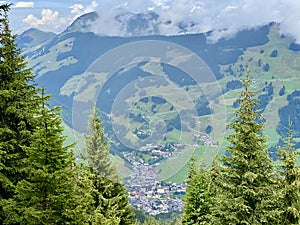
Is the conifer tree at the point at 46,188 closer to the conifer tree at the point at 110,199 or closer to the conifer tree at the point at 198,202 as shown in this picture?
the conifer tree at the point at 110,199

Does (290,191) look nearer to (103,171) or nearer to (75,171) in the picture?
(75,171)

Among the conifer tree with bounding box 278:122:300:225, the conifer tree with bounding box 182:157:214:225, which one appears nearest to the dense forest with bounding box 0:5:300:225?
the conifer tree with bounding box 278:122:300:225

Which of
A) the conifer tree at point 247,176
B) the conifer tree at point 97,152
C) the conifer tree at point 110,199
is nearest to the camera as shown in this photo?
the conifer tree at point 247,176

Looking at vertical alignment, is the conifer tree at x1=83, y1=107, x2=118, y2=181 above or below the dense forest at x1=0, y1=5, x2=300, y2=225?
above

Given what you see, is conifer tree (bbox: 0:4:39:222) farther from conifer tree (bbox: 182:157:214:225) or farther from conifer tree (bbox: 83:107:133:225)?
conifer tree (bbox: 182:157:214:225)

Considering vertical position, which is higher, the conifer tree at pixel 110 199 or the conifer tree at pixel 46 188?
the conifer tree at pixel 110 199

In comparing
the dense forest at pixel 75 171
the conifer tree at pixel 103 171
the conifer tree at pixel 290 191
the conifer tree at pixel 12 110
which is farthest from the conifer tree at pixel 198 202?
the conifer tree at pixel 12 110

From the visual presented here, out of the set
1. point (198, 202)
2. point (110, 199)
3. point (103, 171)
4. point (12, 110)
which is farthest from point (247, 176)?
point (103, 171)

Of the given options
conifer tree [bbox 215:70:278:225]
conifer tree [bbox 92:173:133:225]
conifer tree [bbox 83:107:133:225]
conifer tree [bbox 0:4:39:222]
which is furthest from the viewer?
conifer tree [bbox 83:107:133:225]
